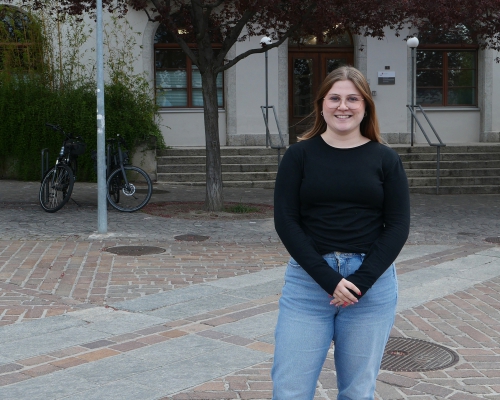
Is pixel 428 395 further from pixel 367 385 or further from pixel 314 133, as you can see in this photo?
pixel 314 133

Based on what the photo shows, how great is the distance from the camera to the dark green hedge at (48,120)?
16.1 metres

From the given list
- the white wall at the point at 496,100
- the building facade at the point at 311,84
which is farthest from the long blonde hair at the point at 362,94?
the white wall at the point at 496,100

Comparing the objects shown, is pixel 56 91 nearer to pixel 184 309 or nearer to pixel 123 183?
pixel 123 183

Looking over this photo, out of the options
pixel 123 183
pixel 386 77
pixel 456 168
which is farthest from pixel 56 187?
pixel 386 77

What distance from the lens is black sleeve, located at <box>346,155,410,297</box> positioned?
2.98 meters

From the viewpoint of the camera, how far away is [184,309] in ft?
20.3

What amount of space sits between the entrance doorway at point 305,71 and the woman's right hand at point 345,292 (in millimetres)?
17461

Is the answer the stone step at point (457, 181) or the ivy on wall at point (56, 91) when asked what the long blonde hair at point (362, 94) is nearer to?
the ivy on wall at point (56, 91)

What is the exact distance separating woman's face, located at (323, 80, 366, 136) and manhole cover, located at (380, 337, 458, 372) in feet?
7.38

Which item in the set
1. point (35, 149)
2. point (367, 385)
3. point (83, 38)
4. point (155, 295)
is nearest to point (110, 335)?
point (155, 295)

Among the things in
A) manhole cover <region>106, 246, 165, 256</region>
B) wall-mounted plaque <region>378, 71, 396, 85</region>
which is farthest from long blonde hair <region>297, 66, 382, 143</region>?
wall-mounted plaque <region>378, 71, 396, 85</region>

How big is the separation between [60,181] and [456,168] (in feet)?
31.6

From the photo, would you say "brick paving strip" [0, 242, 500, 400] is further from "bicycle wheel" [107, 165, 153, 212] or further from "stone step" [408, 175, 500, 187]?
"stone step" [408, 175, 500, 187]

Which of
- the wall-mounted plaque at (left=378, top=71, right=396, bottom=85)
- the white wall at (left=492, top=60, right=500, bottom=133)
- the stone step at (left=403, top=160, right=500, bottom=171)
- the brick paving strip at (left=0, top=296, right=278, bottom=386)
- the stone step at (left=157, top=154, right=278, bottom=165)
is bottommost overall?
the brick paving strip at (left=0, top=296, right=278, bottom=386)
